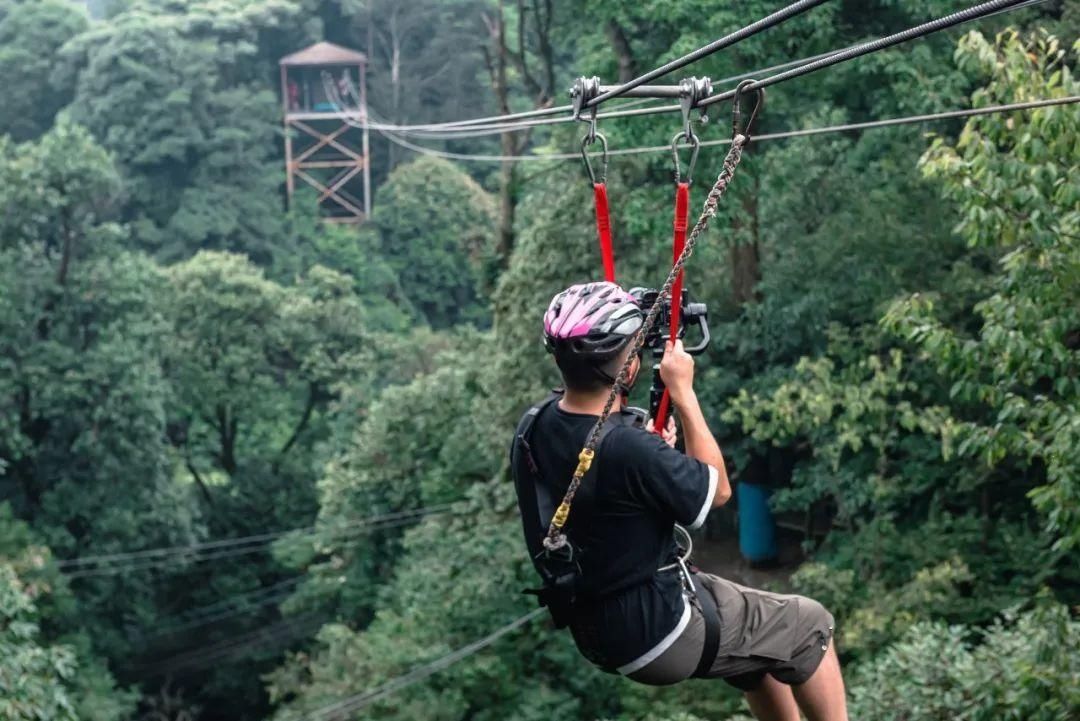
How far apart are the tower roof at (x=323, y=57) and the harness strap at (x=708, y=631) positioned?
30837 millimetres

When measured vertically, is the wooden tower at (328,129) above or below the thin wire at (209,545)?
above

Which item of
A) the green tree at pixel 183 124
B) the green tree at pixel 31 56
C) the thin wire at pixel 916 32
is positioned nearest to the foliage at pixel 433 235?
the green tree at pixel 183 124

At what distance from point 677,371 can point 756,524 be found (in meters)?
9.91

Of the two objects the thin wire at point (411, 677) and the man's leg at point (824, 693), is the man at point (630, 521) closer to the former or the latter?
the man's leg at point (824, 693)

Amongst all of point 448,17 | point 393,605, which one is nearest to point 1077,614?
point 393,605

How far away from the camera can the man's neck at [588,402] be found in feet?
10.4

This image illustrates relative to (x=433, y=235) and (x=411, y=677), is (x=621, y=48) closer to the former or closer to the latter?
(x=411, y=677)

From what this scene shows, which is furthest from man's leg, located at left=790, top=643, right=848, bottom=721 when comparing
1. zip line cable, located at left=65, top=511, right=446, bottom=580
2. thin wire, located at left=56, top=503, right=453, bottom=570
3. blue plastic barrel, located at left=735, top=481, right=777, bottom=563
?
zip line cable, located at left=65, top=511, right=446, bottom=580

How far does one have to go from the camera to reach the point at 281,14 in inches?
1300

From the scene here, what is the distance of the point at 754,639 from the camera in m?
3.30

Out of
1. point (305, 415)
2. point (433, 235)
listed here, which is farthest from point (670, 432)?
point (433, 235)

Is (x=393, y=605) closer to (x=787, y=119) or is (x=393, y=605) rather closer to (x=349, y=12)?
(x=787, y=119)

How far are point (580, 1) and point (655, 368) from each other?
11142mm

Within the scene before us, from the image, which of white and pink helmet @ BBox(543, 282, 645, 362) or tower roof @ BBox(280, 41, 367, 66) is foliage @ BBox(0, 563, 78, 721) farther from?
tower roof @ BBox(280, 41, 367, 66)
